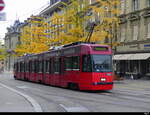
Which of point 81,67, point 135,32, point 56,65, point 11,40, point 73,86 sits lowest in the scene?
point 73,86

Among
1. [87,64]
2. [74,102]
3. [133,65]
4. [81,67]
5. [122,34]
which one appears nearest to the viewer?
[74,102]

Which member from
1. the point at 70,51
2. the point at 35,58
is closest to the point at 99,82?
the point at 70,51

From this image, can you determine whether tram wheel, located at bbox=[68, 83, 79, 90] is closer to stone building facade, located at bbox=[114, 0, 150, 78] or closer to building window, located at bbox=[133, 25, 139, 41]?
stone building facade, located at bbox=[114, 0, 150, 78]

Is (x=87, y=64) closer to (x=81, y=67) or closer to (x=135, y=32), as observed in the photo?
(x=81, y=67)

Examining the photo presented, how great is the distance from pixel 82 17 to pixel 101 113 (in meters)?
25.1

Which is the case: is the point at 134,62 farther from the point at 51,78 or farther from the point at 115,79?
the point at 51,78

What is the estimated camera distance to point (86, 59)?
19000 mm

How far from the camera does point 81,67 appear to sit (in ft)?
63.5

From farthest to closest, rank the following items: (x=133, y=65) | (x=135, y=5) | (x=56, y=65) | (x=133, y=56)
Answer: (x=133, y=65) → (x=135, y=5) → (x=133, y=56) → (x=56, y=65)

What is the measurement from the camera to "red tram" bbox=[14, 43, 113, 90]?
61.7ft

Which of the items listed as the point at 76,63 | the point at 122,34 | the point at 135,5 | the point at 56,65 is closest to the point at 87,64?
the point at 76,63

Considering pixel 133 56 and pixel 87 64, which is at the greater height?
pixel 133 56

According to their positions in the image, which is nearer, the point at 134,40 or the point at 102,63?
the point at 102,63

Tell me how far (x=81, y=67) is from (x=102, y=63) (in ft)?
4.40
